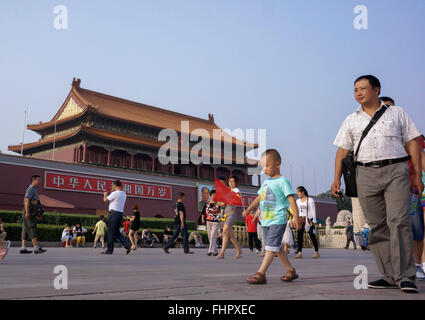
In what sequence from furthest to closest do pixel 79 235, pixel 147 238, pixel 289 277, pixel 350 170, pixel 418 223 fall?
pixel 147 238 < pixel 79 235 < pixel 418 223 < pixel 289 277 < pixel 350 170

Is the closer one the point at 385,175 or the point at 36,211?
the point at 385,175

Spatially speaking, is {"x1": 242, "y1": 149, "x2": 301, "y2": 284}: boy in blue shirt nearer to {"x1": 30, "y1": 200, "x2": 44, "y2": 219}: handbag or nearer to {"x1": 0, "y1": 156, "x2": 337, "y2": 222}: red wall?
{"x1": 30, "y1": 200, "x2": 44, "y2": 219}: handbag

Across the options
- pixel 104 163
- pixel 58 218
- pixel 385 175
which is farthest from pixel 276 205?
pixel 104 163

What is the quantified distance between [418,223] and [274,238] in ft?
4.55

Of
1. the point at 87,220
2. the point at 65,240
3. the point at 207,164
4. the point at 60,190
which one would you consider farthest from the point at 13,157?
the point at 207,164

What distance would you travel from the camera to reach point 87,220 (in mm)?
20422

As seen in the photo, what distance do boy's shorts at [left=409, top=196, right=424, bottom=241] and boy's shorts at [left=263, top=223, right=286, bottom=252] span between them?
1.23 metres

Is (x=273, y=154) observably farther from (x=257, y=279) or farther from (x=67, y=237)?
(x=67, y=237)

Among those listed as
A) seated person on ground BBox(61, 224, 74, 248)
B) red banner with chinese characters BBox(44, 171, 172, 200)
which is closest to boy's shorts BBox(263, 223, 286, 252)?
seated person on ground BBox(61, 224, 74, 248)

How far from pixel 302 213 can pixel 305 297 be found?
6456 millimetres

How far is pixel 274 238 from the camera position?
12.4 feet

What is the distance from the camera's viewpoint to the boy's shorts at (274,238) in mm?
3756

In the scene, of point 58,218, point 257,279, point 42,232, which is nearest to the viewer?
point 257,279

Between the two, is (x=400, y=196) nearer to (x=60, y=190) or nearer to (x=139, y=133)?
(x=60, y=190)
